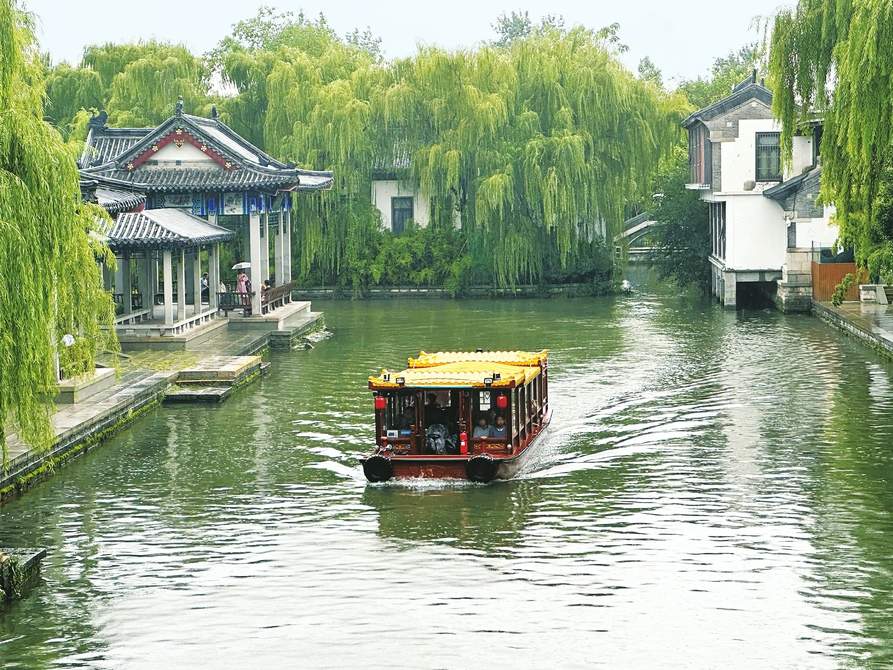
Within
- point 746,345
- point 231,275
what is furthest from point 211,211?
point 746,345

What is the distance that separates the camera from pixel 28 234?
51.6ft

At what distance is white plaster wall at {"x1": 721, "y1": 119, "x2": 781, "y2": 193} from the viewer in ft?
143

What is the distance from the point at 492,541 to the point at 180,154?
24018 millimetres

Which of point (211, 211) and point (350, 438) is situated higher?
point (211, 211)

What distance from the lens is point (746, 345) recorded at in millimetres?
33969

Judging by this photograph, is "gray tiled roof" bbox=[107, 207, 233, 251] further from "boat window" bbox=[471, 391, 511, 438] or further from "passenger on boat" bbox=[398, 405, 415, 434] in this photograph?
"boat window" bbox=[471, 391, 511, 438]

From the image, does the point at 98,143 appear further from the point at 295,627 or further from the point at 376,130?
the point at 295,627

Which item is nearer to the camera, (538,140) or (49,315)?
(49,315)

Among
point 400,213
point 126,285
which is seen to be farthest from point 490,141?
point 126,285

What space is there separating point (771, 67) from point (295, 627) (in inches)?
836

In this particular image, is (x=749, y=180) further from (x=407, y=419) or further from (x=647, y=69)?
(x=647, y=69)

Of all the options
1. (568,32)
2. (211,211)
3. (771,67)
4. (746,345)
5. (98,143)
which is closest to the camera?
(771,67)

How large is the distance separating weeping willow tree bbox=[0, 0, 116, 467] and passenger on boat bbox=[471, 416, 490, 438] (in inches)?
225

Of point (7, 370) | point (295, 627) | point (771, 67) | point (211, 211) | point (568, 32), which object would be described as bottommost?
point (295, 627)
